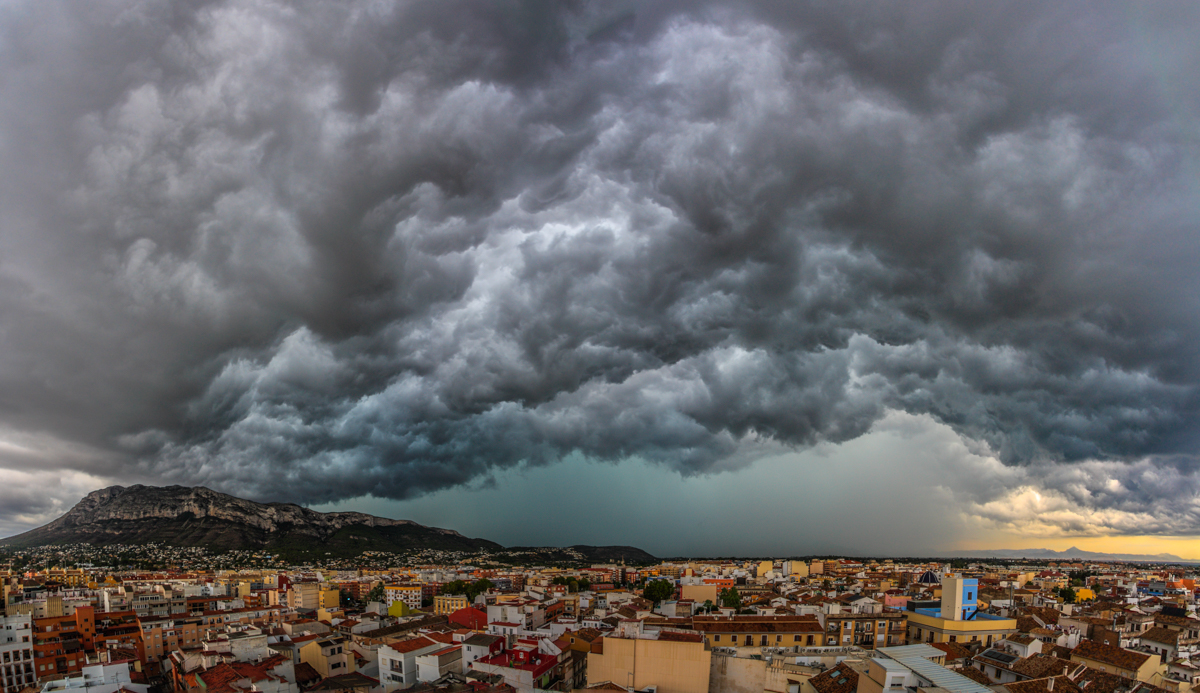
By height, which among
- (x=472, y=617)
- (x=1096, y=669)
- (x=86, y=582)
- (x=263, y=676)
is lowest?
(x=86, y=582)

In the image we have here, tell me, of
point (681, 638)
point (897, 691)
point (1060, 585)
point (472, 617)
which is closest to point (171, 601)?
point (472, 617)

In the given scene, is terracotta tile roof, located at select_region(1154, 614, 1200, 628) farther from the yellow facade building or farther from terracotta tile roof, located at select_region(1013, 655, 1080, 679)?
terracotta tile roof, located at select_region(1013, 655, 1080, 679)

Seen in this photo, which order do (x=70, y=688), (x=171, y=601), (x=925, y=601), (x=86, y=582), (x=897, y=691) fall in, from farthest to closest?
(x=86, y=582)
(x=171, y=601)
(x=925, y=601)
(x=70, y=688)
(x=897, y=691)

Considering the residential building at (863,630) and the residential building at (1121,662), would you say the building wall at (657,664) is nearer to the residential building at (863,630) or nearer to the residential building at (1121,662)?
the residential building at (863,630)

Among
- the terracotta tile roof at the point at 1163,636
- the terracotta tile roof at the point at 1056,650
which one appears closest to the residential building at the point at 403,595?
the terracotta tile roof at the point at 1056,650

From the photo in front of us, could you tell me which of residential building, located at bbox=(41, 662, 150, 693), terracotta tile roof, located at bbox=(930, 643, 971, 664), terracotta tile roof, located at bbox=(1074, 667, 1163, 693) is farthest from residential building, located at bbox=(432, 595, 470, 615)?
terracotta tile roof, located at bbox=(1074, 667, 1163, 693)

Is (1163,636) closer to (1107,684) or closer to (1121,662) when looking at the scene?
(1121,662)

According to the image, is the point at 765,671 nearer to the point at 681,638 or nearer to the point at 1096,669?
the point at 681,638
